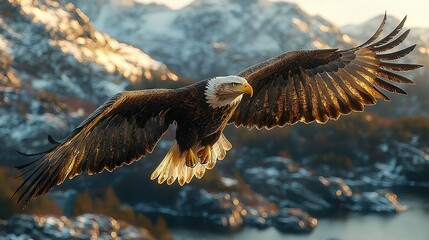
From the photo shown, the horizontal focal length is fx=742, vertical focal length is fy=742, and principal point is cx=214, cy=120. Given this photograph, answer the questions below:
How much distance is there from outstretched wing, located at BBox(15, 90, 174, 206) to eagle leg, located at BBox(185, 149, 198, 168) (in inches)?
19.2

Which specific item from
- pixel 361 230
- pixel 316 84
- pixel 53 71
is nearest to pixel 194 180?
pixel 361 230

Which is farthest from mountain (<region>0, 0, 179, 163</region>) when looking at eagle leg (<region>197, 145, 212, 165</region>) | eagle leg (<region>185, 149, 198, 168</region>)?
eagle leg (<region>197, 145, 212, 165</region>)

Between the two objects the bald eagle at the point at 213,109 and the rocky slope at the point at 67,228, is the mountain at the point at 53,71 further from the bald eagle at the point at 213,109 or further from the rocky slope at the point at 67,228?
the bald eagle at the point at 213,109

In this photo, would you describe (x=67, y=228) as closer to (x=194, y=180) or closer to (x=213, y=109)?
(x=194, y=180)

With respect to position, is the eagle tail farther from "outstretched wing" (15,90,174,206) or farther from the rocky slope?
the rocky slope

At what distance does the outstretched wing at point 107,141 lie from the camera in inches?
342

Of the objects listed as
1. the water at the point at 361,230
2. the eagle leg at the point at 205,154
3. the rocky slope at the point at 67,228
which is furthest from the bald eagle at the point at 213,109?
the water at the point at 361,230

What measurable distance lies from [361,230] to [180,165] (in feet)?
238

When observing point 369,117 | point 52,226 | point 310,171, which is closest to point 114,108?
point 52,226

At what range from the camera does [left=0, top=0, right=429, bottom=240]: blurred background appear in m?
79.7

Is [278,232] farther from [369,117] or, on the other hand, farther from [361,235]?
[369,117]

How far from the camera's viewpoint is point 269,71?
10.9m

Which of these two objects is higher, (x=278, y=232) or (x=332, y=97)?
(x=278, y=232)

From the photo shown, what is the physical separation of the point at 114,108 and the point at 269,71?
2.68 metres
